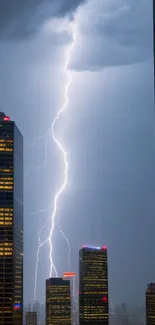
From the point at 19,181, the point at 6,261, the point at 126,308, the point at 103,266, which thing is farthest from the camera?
the point at 126,308

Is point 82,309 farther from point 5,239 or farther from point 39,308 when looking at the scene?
point 5,239

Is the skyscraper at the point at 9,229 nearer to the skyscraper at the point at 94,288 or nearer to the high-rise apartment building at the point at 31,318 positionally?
the skyscraper at the point at 94,288

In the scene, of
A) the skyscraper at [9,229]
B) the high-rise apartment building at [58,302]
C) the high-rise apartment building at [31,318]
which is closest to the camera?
the skyscraper at [9,229]

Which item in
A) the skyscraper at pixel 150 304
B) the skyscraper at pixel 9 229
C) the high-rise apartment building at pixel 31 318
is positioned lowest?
the high-rise apartment building at pixel 31 318

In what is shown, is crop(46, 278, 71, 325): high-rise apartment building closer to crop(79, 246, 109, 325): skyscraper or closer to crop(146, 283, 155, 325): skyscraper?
crop(79, 246, 109, 325): skyscraper

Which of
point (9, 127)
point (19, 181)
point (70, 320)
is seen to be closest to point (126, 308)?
point (70, 320)

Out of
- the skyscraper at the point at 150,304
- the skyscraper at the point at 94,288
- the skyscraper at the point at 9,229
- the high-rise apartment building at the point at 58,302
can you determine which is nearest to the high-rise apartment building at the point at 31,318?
the high-rise apartment building at the point at 58,302

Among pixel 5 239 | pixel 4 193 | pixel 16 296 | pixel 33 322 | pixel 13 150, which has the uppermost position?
pixel 13 150

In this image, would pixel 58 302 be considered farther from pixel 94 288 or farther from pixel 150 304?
pixel 150 304
